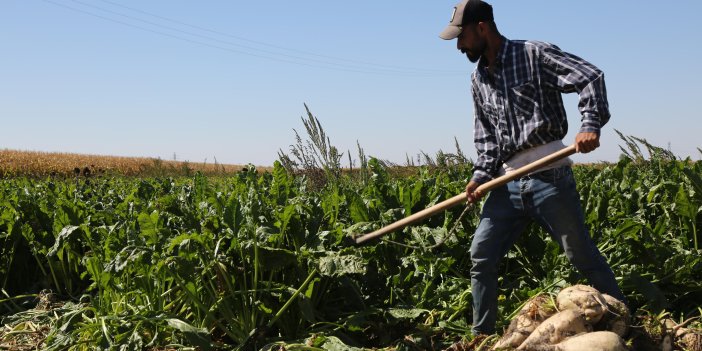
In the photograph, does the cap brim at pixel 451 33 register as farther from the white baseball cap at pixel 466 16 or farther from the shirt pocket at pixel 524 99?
the shirt pocket at pixel 524 99

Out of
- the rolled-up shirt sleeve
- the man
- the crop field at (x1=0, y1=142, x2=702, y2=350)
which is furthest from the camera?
the crop field at (x1=0, y1=142, x2=702, y2=350)

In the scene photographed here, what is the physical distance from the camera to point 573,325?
3307 millimetres

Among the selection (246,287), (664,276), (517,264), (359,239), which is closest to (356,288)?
(359,239)

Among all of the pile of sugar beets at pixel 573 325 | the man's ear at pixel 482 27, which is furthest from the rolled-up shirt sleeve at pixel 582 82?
the pile of sugar beets at pixel 573 325

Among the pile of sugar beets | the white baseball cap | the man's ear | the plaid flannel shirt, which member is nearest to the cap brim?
the white baseball cap

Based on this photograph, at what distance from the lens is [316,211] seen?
4.61 m

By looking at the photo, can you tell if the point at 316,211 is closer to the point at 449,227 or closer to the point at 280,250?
the point at 280,250

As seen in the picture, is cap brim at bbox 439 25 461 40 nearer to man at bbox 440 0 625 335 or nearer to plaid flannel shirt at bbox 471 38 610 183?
man at bbox 440 0 625 335

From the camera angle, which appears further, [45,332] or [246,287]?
[45,332]

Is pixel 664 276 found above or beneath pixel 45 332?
above

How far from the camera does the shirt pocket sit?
369 centimetres

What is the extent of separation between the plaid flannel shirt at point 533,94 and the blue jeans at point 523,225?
20 centimetres

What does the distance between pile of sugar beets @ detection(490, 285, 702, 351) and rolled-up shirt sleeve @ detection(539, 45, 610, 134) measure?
2.65 feet

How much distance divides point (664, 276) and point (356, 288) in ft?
6.42
